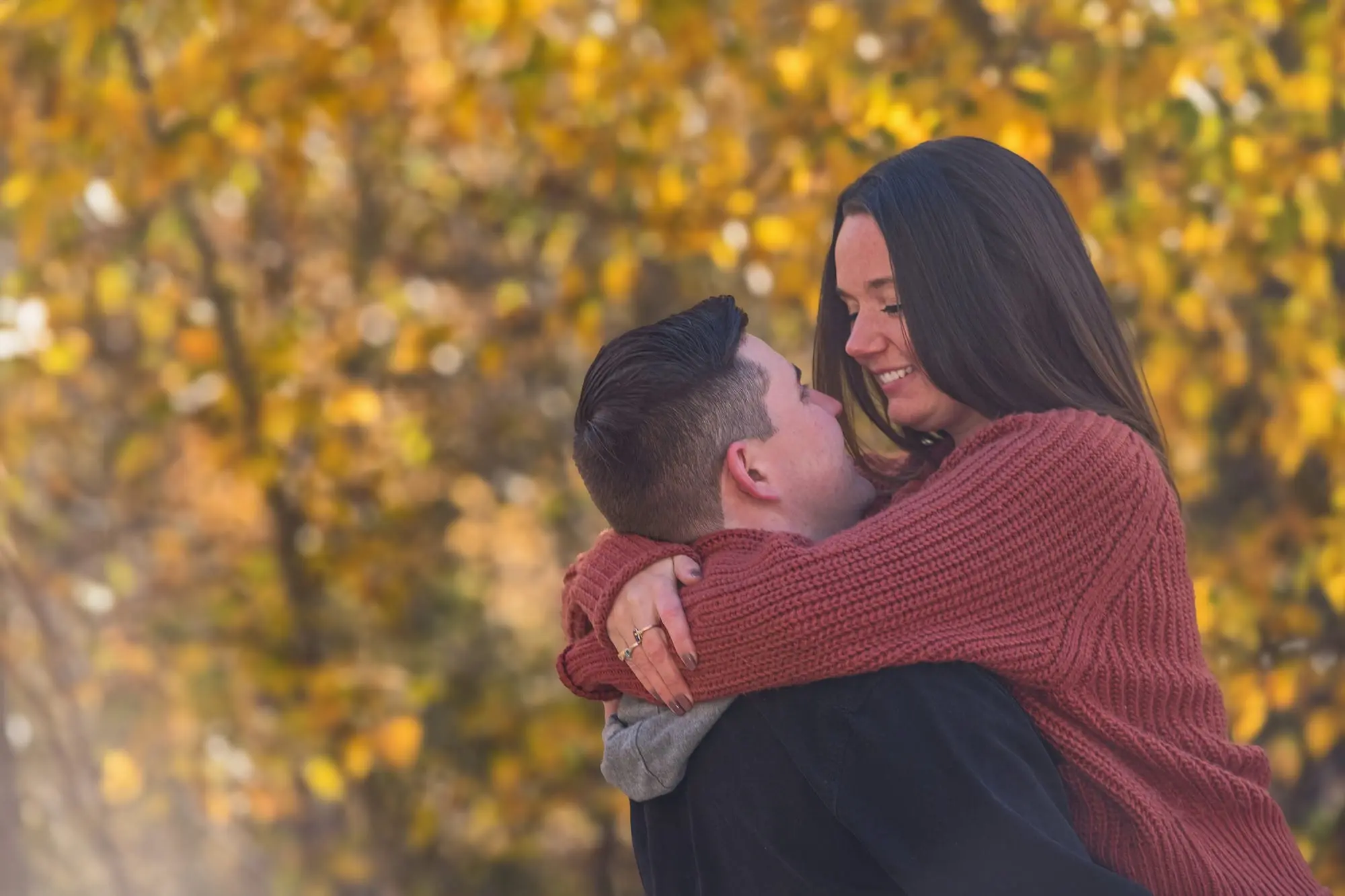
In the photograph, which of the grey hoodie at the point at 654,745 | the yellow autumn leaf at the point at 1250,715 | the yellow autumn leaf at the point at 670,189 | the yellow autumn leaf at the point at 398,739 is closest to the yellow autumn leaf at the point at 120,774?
the yellow autumn leaf at the point at 398,739

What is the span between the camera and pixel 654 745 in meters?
1.75

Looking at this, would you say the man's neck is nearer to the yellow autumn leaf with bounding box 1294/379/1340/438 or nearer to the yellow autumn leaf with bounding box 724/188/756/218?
the yellow autumn leaf with bounding box 1294/379/1340/438

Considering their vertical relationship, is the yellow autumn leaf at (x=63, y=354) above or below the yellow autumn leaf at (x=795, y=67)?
above

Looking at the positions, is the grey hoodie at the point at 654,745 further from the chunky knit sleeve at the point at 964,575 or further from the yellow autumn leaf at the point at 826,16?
the yellow autumn leaf at the point at 826,16

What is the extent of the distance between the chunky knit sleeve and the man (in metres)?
0.04

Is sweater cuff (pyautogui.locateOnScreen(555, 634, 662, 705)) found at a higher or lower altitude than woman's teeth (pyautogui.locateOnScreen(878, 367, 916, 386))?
lower

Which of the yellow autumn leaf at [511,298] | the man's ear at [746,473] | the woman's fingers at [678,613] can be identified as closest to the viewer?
the woman's fingers at [678,613]

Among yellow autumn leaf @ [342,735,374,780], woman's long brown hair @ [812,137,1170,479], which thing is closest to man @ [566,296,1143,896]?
woman's long brown hair @ [812,137,1170,479]

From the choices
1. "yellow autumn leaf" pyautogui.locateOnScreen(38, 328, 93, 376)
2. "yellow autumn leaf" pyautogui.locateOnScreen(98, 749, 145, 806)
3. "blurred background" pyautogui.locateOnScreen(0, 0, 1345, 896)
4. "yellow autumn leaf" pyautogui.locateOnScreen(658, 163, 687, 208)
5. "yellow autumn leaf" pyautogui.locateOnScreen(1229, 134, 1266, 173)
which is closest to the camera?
"yellow autumn leaf" pyautogui.locateOnScreen(1229, 134, 1266, 173)

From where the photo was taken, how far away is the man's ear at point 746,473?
1781mm

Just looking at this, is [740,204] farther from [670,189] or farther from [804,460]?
[804,460]

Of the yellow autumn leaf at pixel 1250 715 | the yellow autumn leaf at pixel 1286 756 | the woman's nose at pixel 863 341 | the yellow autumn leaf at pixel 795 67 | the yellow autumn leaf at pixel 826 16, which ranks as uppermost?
the yellow autumn leaf at pixel 826 16

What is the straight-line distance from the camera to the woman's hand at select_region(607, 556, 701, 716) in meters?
1.68

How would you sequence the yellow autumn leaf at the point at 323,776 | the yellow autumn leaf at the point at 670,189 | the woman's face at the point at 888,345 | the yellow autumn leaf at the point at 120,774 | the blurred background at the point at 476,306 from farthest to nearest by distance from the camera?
the yellow autumn leaf at the point at 120,774 → the yellow autumn leaf at the point at 323,776 → the yellow autumn leaf at the point at 670,189 → the blurred background at the point at 476,306 → the woman's face at the point at 888,345
